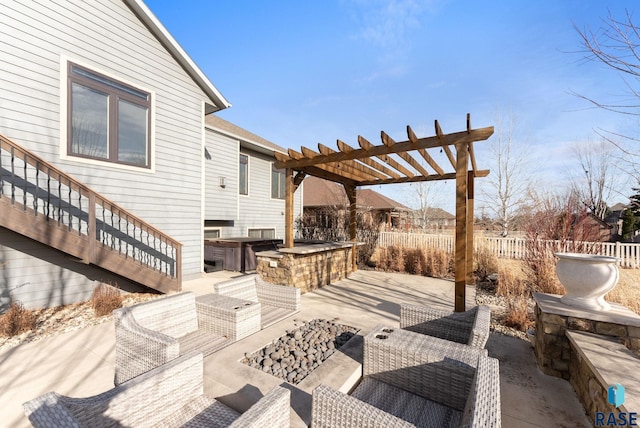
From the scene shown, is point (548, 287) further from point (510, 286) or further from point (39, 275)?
point (39, 275)

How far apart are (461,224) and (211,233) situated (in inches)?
298

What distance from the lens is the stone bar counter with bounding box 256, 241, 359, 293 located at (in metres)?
5.54

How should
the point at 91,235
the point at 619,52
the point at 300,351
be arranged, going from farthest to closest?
the point at 91,235, the point at 300,351, the point at 619,52

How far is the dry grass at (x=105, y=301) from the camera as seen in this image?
4452mm

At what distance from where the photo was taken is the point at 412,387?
224cm

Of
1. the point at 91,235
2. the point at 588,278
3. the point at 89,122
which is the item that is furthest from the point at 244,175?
the point at 588,278

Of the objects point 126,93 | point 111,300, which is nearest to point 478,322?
point 111,300

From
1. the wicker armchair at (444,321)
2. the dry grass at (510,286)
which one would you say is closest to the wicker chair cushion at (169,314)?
the wicker armchair at (444,321)

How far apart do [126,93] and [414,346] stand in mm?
6924

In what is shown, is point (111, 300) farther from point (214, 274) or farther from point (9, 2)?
point (9, 2)

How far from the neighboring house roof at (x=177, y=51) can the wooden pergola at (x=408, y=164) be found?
3.11 meters

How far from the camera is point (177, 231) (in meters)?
6.71

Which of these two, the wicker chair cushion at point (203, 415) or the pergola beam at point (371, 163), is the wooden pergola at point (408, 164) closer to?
the pergola beam at point (371, 163)

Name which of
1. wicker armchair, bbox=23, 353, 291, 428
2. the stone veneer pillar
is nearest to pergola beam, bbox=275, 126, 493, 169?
the stone veneer pillar
